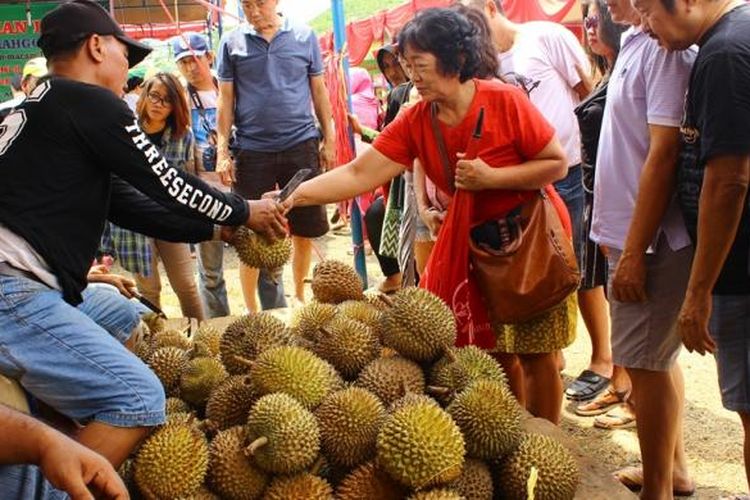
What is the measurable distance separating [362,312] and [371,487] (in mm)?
867

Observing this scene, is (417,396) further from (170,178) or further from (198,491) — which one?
(170,178)

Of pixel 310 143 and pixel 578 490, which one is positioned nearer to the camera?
pixel 578 490

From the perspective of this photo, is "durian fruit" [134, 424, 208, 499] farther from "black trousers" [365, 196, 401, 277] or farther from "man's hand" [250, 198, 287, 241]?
"black trousers" [365, 196, 401, 277]

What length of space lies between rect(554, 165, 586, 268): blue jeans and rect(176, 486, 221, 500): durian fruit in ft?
8.98

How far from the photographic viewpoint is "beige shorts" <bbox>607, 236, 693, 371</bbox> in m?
2.55

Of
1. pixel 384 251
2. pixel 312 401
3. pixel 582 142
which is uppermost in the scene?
pixel 582 142

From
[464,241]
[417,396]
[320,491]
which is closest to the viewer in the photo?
[320,491]

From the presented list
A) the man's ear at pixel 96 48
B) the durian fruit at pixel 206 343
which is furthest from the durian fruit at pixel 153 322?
the man's ear at pixel 96 48

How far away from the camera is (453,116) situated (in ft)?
9.63

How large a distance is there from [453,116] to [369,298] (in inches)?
33.0

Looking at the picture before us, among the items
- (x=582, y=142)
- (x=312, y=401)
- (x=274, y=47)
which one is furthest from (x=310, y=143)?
(x=312, y=401)

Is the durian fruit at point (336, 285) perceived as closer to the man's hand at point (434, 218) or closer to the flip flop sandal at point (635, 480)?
the man's hand at point (434, 218)

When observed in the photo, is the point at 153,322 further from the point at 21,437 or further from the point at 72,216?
the point at 21,437

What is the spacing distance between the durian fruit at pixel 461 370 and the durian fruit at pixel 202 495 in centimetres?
77
